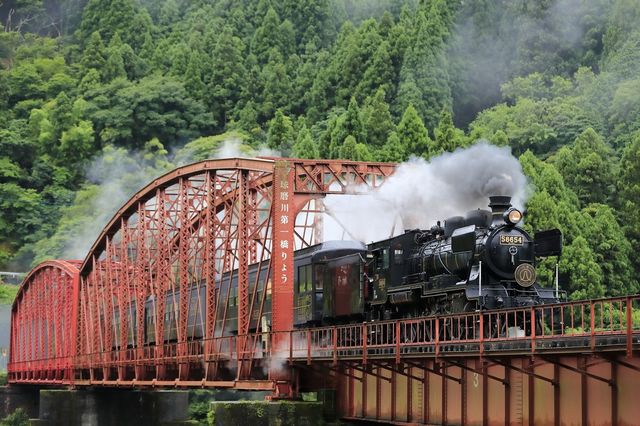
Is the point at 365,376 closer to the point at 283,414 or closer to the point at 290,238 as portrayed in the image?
the point at 283,414

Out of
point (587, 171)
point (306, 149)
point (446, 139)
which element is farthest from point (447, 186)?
point (306, 149)

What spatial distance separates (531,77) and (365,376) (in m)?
81.8

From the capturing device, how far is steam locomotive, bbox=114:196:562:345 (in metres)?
30.2

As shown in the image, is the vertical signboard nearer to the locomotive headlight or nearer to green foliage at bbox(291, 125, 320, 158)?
the locomotive headlight

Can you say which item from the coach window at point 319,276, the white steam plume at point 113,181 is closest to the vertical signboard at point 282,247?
the coach window at point 319,276

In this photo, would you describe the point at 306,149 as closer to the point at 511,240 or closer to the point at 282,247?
the point at 282,247

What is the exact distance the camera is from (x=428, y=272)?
32.7 metres

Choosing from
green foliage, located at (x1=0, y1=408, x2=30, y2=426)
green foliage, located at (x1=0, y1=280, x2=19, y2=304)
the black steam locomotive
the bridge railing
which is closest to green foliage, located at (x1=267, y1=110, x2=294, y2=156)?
green foliage, located at (x1=0, y1=280, x2=19, y2=304)

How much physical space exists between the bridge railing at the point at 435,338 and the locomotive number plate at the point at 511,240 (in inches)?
78.6

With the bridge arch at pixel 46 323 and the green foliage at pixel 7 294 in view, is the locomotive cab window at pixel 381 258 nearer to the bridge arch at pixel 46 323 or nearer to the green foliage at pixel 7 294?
the bridge arch at pixel 46 323

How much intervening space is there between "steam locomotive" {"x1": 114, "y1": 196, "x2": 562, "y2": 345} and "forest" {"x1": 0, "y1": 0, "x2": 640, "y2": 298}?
38.6 meters

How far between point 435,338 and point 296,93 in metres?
104

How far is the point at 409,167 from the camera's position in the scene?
39.2 meters

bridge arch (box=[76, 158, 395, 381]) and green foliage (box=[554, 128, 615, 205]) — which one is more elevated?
green foliage (box=[554, 128, 615, 205])
